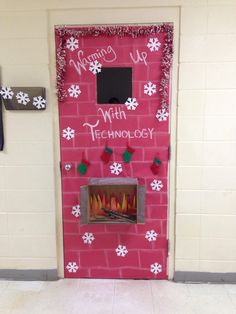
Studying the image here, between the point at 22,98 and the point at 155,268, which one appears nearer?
the point at 22,98

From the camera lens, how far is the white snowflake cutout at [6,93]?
2.39 metres

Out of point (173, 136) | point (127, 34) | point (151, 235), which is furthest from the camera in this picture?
point (151, 235)

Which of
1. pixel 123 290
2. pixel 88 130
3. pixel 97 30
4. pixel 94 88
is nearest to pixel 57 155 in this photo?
pixel 88 130

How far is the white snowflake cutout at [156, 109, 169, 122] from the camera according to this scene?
7.98ft

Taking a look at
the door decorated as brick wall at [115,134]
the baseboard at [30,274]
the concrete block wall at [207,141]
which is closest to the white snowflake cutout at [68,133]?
the door decorated as brick wall at [115,134]

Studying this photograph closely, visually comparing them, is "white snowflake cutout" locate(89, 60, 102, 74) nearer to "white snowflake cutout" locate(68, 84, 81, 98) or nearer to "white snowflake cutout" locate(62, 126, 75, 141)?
"white snowflake cutout" locate(68, 84, 81, 98)

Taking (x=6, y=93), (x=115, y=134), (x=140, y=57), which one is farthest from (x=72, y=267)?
(x=140, y=57)

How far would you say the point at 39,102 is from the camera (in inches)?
95.0

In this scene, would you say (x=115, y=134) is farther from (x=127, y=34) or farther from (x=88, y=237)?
(x=88, y=237)

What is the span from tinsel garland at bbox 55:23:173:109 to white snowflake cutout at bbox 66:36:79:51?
22mm

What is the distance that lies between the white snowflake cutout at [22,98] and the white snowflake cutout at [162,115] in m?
0.98

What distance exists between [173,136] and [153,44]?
70cm

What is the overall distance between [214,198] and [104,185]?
864mm

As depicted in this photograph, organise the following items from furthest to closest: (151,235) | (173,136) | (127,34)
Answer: (151,235) → (173,136) → (127,34)
